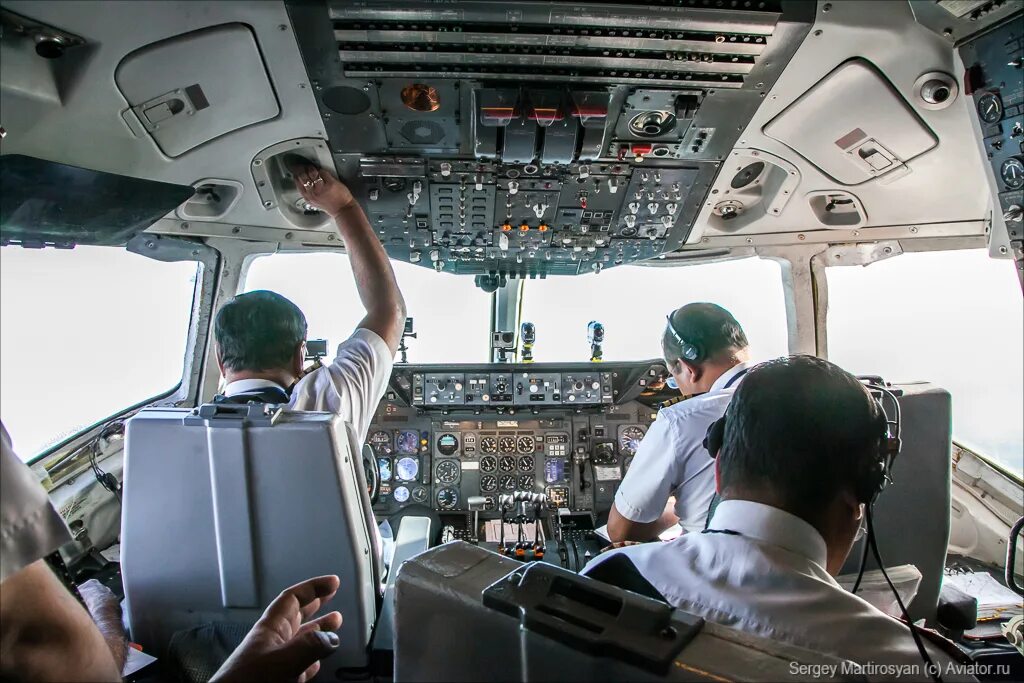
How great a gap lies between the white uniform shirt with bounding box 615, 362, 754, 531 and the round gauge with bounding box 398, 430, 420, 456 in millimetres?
2038

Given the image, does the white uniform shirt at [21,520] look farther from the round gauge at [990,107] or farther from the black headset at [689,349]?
the round gauge at [990,107]

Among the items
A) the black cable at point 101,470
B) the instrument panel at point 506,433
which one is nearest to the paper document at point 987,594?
the instrument panel at point 506,433

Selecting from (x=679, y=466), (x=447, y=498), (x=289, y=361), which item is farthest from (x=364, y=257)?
(x=447, y=498)

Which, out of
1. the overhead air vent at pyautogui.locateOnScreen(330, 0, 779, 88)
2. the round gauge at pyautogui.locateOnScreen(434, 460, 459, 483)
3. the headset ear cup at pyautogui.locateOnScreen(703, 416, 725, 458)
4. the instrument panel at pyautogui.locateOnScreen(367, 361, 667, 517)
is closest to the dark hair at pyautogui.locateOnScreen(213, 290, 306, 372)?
the overhead air vent at pyautogui.locateOnScreen(330, 0, 779, 88)

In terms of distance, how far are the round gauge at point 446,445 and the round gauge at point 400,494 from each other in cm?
35

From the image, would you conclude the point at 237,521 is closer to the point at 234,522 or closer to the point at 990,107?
the point at 234,522

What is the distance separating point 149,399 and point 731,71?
3.43 meters

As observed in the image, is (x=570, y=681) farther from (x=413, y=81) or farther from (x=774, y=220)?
(x=774, y=220)

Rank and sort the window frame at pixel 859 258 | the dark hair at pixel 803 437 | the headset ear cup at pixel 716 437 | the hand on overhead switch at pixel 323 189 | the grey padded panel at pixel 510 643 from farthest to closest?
1. the window frame at pixel 859 258
2. the hand on overhead switch at pixel 323 189
3. the headset ear cup at pixel 716 437
4. the dark hair at pixel 803 437
5. the grey padded panel at pixel 510 643

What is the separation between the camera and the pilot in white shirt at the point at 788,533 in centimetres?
75

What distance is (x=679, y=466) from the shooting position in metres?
1.99

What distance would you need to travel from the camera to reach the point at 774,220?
326cm

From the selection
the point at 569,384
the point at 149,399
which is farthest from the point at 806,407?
the point at 149,399

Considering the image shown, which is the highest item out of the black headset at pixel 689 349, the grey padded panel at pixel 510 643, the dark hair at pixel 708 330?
the dark hair at pixel 708 330
